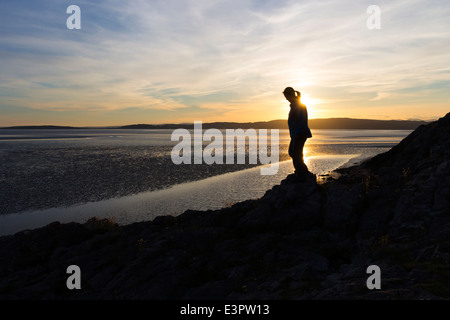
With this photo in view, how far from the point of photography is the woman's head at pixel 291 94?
11.3 m

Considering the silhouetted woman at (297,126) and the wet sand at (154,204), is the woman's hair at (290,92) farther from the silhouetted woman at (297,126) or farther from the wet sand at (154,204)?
the wet sand at (154,204)

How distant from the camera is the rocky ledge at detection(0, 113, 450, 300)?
7.32 m

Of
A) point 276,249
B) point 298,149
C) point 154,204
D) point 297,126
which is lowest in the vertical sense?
point 154,204

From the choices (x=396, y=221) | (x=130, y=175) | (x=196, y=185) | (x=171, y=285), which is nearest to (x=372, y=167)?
(x=396, y=221)

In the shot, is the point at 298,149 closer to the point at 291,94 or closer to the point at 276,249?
the point at 291,94

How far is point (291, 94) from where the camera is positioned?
11320 millimetres

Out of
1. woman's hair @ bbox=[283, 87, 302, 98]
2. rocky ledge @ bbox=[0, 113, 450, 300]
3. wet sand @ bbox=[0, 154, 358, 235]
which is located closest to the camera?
rocky ledge @ bbox=[0, 113, 450, 300]

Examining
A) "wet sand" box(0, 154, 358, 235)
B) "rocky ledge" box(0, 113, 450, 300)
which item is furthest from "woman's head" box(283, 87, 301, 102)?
"wet sand" box(0, 154, 358, 235)

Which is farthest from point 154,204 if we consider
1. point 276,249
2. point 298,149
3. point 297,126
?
point 276,249

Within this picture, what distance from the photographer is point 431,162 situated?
1206 cm

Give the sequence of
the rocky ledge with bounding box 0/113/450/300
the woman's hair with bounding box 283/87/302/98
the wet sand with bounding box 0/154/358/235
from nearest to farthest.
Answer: the rocky ledge with bounding box 0/113/450/300 → the woman's hair with bounding box 283/87/302/98 → the wet sand with bounding box 0/154/358/235

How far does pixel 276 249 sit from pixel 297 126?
15.7 feet

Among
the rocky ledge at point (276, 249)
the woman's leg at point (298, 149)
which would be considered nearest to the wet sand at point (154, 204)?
the rocky ledge at point (276, 249)

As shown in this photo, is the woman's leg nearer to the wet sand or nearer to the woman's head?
the woman's head
